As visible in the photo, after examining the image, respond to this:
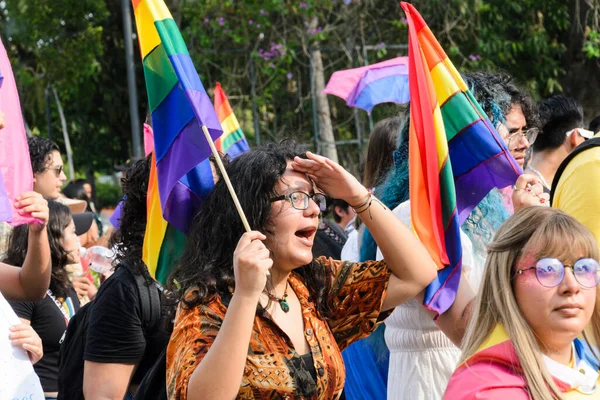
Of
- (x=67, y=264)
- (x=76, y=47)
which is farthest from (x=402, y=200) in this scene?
(x=76, y=47)

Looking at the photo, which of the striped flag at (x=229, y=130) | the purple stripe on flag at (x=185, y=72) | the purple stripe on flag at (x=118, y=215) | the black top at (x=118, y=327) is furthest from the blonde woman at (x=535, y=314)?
the striped flag at (x=229, y=130)

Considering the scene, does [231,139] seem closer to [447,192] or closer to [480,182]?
[480,182]

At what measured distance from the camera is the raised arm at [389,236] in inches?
122

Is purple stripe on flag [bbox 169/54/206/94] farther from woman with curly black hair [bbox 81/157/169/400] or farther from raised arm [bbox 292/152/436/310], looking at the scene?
woman with curly black hair [bbox 81/157/169/400]

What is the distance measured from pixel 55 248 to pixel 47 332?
58 centimetres

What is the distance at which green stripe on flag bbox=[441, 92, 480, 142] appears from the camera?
374 cm

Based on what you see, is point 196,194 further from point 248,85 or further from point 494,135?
point 248,85

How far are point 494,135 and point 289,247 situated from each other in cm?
121

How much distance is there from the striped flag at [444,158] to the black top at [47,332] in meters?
2.09

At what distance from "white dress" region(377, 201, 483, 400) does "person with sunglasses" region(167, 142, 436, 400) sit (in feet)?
1.55

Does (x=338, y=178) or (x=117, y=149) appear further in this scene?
(x=117, y=149)

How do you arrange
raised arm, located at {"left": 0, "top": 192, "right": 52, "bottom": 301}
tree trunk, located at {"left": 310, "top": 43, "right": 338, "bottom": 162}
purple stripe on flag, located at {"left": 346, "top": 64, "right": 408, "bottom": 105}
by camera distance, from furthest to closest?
tree trunk, located at {"left": 310, "top": 43, "right": 338, "bottom": 162}, purple stripe on flag, located at {"left": 346, "top": 64, "right": 408, "bottom": 105}, raised arm, located at {"left": 0, "top": 192, "right": 52, "bottom": 301}

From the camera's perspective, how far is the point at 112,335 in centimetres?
357

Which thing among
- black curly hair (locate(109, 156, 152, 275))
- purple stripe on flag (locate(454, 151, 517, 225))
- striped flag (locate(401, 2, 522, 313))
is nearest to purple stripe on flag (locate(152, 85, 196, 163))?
black curly hair (locate(109, 156, 152, 275))
